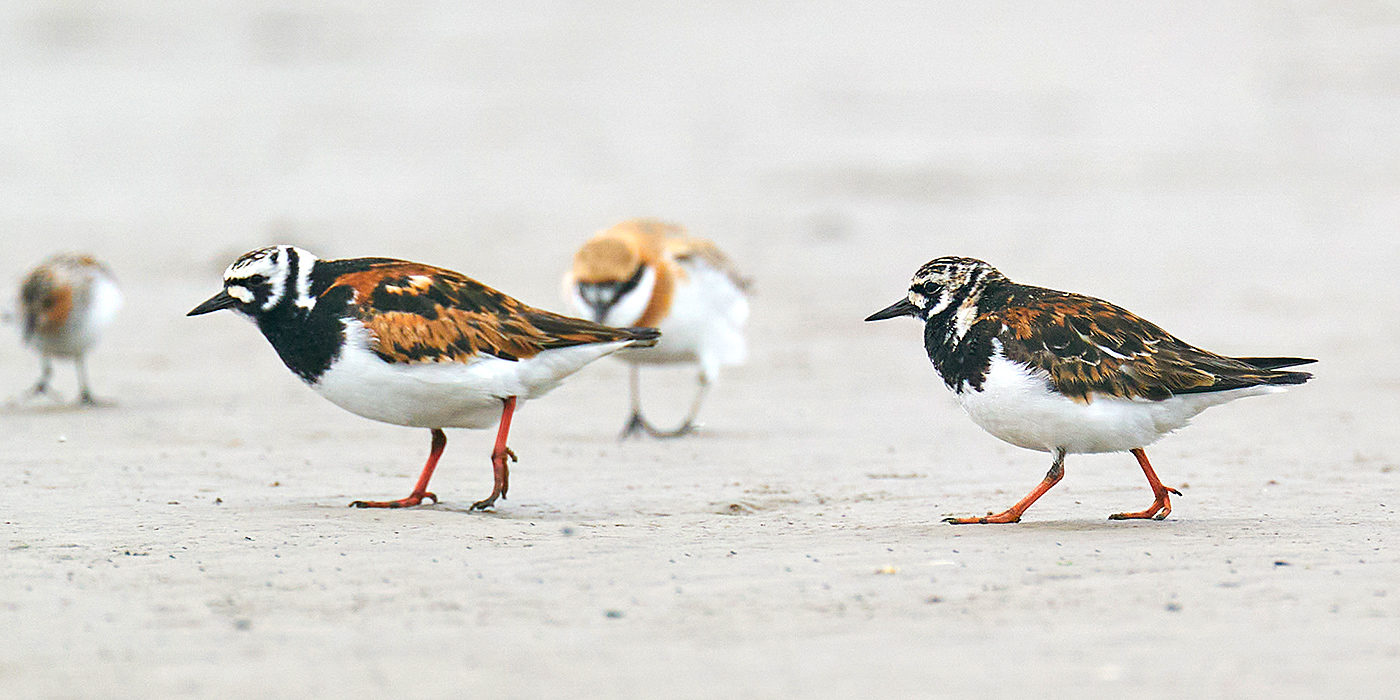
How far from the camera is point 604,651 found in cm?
464

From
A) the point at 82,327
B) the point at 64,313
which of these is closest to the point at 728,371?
the point at 82,327

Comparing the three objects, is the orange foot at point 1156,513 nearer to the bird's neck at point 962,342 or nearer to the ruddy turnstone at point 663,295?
the bird's neck at point 962,342

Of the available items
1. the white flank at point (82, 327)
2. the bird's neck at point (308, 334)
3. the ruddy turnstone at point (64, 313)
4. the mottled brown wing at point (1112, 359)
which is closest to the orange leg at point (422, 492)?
the bird's neck at point (308, 334)

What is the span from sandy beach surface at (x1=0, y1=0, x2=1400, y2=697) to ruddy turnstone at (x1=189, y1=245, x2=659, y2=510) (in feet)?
1.71

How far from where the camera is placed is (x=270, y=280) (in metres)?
7.22

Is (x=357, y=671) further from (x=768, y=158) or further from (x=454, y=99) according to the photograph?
(x=454, y=99)

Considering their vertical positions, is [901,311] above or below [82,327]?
above

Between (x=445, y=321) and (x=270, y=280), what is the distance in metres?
0.78

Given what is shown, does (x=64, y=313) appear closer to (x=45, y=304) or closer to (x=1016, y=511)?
(x=45, y=304)

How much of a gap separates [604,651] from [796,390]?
23.7 feet

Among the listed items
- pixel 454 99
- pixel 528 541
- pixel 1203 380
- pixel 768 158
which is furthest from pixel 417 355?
Answer: pixel 454 99

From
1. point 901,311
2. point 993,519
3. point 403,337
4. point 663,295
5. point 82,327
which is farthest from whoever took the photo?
point 82,327

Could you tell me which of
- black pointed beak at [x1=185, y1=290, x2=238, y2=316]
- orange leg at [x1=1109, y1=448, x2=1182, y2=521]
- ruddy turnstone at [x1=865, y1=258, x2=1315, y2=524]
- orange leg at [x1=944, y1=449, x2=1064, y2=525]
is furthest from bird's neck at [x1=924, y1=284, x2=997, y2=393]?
black pointed beak at [x1=185, y1=290, x2=238, y2=316]

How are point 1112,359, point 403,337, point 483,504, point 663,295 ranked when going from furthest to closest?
point 663,295 → point 483,504 → point 403,337 → point 1112,359
